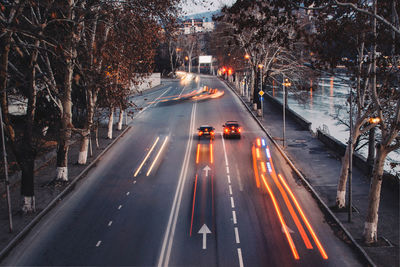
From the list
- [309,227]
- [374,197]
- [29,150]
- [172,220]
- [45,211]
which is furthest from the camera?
[45,211]

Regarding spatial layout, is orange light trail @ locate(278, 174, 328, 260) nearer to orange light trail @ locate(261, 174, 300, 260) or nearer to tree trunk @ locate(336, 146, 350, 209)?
orange light trail @ locate(261, 174, 300, 260)

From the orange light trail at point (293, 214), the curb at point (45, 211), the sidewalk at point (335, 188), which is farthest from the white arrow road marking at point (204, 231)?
the curb at point (45, 211)

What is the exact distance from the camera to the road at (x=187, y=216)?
51.7 feet

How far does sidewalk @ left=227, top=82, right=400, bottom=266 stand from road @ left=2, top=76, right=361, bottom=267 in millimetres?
977

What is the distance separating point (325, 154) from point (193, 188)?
12855mm

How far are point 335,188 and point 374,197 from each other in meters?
7.78

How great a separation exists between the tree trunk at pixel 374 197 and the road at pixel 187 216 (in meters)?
1.04

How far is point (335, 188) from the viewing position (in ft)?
77.9

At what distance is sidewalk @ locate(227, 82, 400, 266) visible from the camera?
1616 centimetres

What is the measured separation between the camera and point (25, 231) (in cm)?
1777

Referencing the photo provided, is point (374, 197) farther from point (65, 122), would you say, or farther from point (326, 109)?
point (326, 109)

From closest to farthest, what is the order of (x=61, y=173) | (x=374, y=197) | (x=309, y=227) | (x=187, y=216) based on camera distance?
1. (x=374, y=197)
2. (x=309, y=227)
3. (x=187, y=216)
4. (x=61, y=173)

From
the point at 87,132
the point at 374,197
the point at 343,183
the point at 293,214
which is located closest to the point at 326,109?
the point at 87,132

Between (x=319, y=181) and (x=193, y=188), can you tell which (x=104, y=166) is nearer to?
(x=193, y=188)
